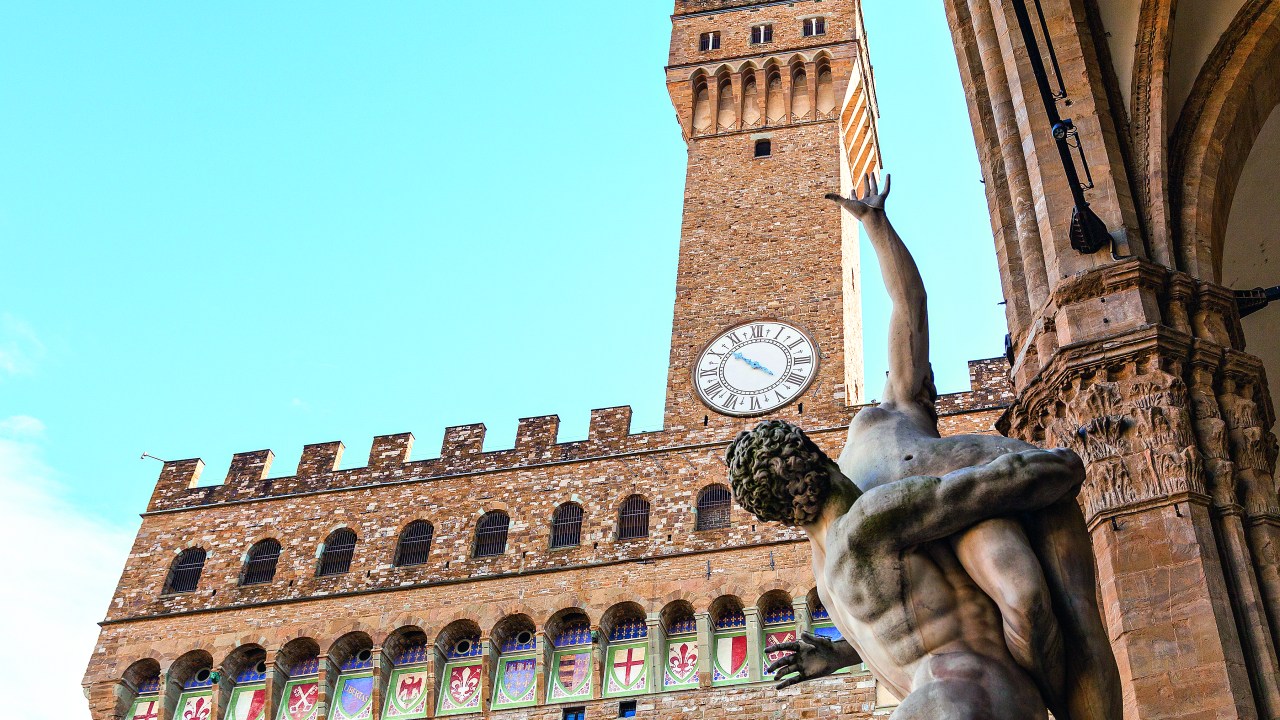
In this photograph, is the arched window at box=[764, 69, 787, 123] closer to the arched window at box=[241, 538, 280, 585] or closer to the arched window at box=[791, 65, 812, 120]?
the arched window at box=[791, 65, 812, 120]

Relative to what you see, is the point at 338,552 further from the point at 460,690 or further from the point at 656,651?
the point at 656,651

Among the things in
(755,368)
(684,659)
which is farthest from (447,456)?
(684,659)

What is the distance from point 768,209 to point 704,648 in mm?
9510

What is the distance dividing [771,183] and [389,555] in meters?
10.3

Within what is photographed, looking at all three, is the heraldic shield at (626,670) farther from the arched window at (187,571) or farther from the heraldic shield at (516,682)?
the arched window at (187,571)

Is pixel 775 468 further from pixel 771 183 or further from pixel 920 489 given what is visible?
pixel 771 183

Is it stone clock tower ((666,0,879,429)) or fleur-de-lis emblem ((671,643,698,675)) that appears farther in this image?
stone clock tower ((666,0,879,429))

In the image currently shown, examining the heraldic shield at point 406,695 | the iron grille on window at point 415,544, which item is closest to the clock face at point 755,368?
the iron grille on window at point 415,544

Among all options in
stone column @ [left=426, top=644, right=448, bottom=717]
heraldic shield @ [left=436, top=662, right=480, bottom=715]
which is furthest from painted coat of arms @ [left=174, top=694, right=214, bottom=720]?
heraldic shield @ [left=436, top=662, right=480, bottom=715]

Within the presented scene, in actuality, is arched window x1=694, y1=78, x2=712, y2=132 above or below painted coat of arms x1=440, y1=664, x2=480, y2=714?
above

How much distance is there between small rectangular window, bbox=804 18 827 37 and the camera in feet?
101

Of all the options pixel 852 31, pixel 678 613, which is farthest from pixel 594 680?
pixel 852 31

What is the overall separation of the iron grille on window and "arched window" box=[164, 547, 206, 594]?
360 cm

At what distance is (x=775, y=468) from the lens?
332 cm
